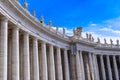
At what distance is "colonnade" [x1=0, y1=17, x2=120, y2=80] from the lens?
54.6m

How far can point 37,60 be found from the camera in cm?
7319

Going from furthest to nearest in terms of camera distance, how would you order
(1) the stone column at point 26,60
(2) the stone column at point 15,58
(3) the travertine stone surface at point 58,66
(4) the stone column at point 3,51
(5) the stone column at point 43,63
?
1. (3) the travertine stone surface at point 58,66
2. (5) the stone column at point 43,63
3. (1) the stone column at point 26,60
4. (2) the stone column at point 15,58
5. (4) the stone column at point 3,51

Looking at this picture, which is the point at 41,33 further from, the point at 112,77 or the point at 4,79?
the point at 112,77

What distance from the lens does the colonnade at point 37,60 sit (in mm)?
54588

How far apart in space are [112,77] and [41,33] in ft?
228

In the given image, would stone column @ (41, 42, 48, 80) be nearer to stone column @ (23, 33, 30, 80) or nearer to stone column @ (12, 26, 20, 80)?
stone column @ (23, 33, 30, 80)

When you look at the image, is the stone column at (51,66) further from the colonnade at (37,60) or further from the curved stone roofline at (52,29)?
the curved stone roofline at (52,29)

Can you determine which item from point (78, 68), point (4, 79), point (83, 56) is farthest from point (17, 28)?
point (83, 56)

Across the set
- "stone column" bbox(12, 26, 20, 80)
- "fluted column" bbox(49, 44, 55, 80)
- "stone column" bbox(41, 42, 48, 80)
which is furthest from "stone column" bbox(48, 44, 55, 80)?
"stone column" bbox(12, 26, 20, 80)

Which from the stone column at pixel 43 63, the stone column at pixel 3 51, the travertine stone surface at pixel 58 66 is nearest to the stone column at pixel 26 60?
the stone column at pixel 3 51

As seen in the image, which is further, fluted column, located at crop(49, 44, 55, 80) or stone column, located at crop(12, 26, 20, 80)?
fluted column, located at crop(49, 44, 55, 80)

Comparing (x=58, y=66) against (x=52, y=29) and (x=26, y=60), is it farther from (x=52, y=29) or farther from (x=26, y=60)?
(x=26, y=60)

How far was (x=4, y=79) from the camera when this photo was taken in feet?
162

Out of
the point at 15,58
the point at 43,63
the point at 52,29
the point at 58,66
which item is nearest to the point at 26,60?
the point at 15,58
